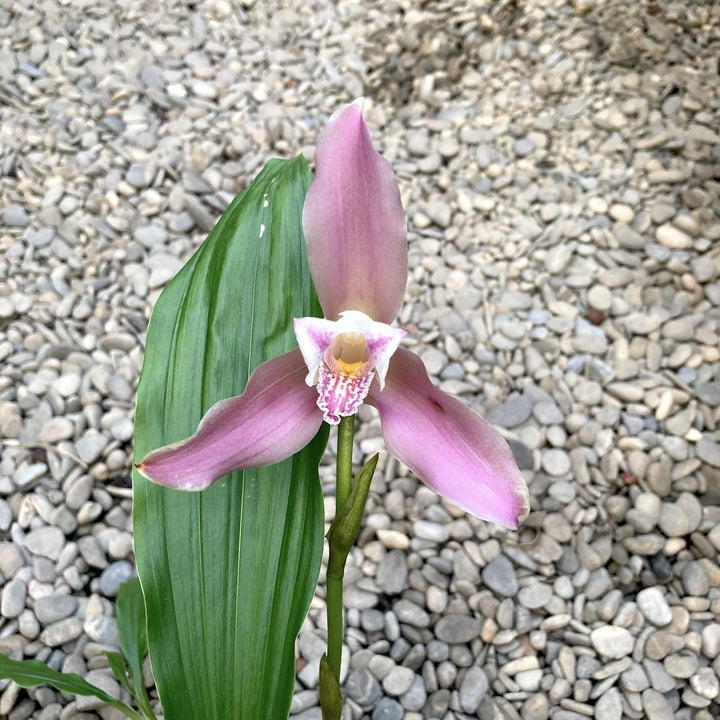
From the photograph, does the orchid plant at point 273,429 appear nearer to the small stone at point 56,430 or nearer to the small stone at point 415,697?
the small stone at point 415,697

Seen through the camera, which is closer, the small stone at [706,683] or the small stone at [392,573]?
the small stone at [706,683]

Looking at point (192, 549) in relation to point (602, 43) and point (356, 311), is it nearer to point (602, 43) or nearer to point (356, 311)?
point (356, 311)

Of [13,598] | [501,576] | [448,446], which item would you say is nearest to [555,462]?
[501,576]

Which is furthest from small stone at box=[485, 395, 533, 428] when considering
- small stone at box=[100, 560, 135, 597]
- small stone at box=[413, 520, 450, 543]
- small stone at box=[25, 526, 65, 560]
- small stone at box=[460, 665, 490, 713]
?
small stone at box=[25, 526, 65, 560]

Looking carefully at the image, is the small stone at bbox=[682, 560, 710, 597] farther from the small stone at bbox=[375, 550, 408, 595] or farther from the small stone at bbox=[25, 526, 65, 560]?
the small stone at bbox=[25, 526, 65, 560]

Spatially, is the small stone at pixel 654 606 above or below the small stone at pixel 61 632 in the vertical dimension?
below

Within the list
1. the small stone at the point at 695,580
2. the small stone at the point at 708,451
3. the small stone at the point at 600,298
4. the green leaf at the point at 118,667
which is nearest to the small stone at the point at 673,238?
the small stone at the point at 600,298
